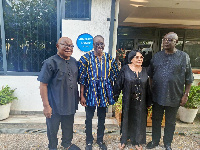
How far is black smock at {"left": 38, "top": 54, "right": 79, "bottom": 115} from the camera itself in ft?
7.52

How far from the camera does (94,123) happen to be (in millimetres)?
3867

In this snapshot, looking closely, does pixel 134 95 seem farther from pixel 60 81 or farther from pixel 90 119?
pixel 60 81

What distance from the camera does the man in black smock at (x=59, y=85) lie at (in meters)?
2.30

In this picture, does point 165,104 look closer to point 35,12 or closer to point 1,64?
point 35,12

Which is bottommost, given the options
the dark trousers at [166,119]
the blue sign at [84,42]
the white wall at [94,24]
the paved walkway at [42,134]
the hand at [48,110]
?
the paved walkway at [42,134]

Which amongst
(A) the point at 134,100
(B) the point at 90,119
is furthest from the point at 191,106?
(B) the point at 90,119

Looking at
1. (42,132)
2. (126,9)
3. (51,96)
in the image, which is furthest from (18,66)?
(126,9)

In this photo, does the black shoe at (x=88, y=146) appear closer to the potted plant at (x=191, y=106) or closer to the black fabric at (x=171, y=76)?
the black fabric at (x=171, y=76)

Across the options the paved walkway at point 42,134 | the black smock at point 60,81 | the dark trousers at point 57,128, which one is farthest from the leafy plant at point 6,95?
the black smock at point 60,81

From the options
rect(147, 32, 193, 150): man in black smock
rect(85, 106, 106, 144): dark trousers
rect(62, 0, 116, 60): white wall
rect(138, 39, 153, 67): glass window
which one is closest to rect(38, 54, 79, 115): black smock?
rect(85, 106, 106, 144): dark trousers

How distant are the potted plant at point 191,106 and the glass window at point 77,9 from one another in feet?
10.0

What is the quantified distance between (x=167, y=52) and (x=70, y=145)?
2.18 meters

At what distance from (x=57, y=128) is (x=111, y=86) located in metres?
1.07

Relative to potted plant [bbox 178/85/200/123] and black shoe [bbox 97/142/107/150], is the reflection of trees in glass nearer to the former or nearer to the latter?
black shoe [bbox 97/142/107/150]
